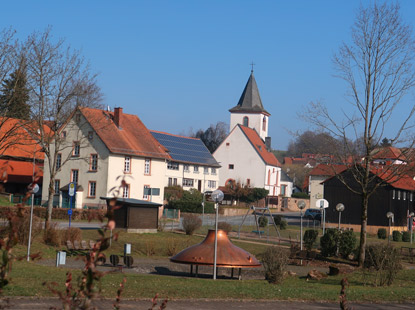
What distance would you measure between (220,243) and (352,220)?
40406 mm

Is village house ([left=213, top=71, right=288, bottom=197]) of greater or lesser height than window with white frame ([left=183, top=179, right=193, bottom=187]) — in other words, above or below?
above

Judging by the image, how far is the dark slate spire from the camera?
119m

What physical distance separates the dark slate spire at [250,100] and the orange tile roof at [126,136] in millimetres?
52939

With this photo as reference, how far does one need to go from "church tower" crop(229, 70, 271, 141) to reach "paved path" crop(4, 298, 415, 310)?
102 m

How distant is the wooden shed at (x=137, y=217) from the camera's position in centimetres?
3769

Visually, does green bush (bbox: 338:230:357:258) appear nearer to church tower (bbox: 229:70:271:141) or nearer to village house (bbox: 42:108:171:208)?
village house (bbox: 42:108:171:208)

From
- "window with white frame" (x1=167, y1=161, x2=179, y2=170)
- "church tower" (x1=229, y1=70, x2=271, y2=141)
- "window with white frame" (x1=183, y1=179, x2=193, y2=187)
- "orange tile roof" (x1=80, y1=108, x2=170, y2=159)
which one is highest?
"church tower" (x1=229, y1=70, x2=271, y2=141)

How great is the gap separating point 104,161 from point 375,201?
2535 cm

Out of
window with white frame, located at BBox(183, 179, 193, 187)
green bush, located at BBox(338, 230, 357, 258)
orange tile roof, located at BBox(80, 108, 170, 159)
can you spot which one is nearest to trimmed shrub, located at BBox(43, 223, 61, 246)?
green bush, located at BBox(338, 230, 357, 258)


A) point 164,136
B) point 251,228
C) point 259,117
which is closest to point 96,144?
point 251,228

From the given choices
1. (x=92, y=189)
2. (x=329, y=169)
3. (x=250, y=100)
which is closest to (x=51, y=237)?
(x=329, y=169)

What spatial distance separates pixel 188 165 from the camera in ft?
274

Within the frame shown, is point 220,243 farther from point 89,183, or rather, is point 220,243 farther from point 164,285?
point 89,183

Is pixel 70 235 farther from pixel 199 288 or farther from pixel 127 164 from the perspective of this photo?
pixel 127 164
